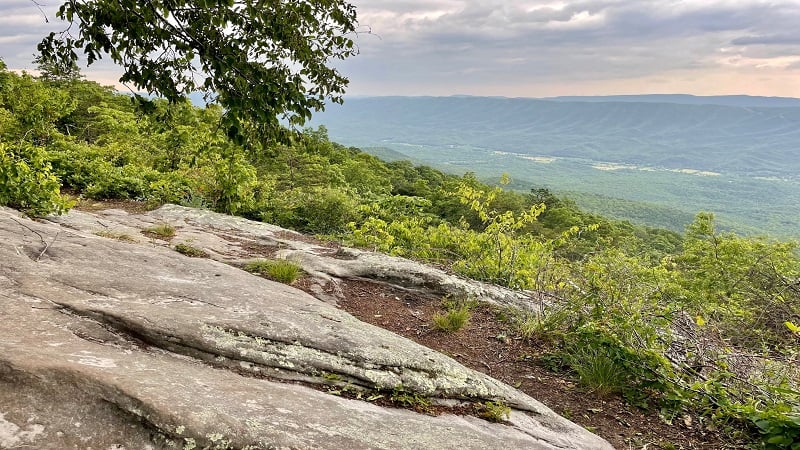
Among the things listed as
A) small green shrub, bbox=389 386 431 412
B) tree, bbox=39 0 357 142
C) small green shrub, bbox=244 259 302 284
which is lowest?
small green shrub, bbox=389 386 431 412

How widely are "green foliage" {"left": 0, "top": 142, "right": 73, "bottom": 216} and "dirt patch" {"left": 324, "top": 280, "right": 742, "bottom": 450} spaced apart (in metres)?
3.72

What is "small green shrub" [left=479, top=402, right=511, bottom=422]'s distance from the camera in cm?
426

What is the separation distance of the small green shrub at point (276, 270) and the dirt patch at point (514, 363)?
0.23m

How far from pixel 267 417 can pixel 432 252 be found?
10144mm

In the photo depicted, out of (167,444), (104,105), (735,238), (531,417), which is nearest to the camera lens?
(167,444)

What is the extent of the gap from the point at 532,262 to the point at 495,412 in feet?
23.3

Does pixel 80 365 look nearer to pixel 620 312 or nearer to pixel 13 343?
pixel 13 343

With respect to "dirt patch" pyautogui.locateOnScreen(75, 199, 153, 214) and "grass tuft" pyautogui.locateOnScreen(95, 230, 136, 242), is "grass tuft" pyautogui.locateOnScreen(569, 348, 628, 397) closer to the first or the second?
"grass tuft" pyautogui.locateOnScreen(95, 230, 136, 242)

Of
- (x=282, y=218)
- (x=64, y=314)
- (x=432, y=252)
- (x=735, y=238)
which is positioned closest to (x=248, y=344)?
(x=64, y=314)

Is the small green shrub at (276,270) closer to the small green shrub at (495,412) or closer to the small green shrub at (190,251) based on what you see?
the small green shrub at (190,251)

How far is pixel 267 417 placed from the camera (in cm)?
296

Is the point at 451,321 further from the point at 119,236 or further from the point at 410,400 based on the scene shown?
the point at 119,236

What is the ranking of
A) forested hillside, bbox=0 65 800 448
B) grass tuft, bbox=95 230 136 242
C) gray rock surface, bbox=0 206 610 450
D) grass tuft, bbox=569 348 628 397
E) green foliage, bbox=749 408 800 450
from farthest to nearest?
grass tuft, bbox=95 230 136 242, grass tuft, bbox=569 348 628 397, forested hillside, bbox=0 65 800 448, green foliage, bbox=749 408 800 450, gray rock surface, bbox=0 206 610 450

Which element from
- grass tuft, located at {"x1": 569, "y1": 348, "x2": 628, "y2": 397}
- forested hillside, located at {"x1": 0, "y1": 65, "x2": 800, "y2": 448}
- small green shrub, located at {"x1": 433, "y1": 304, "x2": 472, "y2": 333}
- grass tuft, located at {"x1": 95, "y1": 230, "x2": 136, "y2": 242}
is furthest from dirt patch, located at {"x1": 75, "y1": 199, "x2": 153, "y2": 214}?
grass tuft, located at {"x1": 569, "y1": 348, "x2": 628, "y2": 397}
